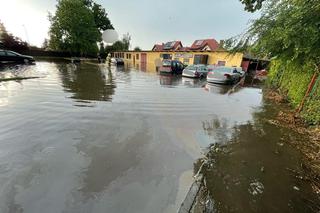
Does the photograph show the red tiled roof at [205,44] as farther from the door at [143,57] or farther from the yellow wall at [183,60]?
the door at [143,57]

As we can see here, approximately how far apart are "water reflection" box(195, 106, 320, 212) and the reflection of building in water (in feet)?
46.9

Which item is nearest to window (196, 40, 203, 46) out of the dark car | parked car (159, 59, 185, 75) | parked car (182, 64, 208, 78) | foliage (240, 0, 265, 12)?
parked car (159, 59, 185, 75)

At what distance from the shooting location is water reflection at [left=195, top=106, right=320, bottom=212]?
2.74 metres

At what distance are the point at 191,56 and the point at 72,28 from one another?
85.9 ft

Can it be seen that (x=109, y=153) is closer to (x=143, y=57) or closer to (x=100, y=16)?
(x=143, y=57)

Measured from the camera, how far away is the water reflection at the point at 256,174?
2.74 m

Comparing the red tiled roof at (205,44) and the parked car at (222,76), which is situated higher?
the red tiled roof at (205,44)

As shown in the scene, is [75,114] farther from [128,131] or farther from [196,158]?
[196,158]

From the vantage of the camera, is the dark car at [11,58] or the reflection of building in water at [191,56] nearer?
the dark car at [11,58]

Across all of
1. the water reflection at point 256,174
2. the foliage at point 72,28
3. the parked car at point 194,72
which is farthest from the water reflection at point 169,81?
the foliage at point 72,28

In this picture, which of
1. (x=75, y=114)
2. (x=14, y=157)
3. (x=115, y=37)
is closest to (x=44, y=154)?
(x=14, y=157)

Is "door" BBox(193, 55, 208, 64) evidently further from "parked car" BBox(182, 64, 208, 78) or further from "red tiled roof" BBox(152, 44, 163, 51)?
"red tiled roof" BBox(152, 44, 163, 51)

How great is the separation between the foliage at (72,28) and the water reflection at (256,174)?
4166cm

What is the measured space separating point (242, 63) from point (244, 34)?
2329 centimetres
